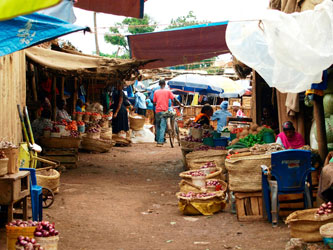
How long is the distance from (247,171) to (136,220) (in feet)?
6.05

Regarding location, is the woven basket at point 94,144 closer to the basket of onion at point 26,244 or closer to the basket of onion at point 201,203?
the basket of onion at point 201,203

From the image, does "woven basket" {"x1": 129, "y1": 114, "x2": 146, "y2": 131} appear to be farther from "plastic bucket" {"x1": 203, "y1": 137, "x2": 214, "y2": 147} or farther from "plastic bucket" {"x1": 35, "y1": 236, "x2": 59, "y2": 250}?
"plastic bucket" {"x1": 35, "y1": 236, "x2": 59, "y2": 250}

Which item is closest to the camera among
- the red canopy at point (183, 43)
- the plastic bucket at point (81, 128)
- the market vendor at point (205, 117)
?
the red canopy at point (183, 43)

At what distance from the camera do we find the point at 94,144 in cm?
1518

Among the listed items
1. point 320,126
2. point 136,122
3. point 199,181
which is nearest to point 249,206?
point 199,181

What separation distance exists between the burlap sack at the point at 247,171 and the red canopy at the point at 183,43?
420 cm

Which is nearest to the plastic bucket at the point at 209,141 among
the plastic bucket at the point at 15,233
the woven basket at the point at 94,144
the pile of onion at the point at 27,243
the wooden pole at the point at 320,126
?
the wooden pole at the point at 320,126

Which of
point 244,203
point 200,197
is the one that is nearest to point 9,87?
point 200,197

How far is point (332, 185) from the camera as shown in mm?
5062

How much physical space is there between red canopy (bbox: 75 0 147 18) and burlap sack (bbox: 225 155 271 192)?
15.7 feet

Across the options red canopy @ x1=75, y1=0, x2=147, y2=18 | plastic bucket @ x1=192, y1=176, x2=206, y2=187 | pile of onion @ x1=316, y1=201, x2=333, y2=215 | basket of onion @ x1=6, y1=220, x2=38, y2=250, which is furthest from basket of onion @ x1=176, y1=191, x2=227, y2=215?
red canopy @ x1=75, y1=0, x2=147, y2=18

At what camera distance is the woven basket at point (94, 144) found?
15.1m

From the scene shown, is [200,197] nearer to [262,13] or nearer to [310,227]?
[310,227]

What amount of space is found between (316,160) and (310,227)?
1.69 meters
